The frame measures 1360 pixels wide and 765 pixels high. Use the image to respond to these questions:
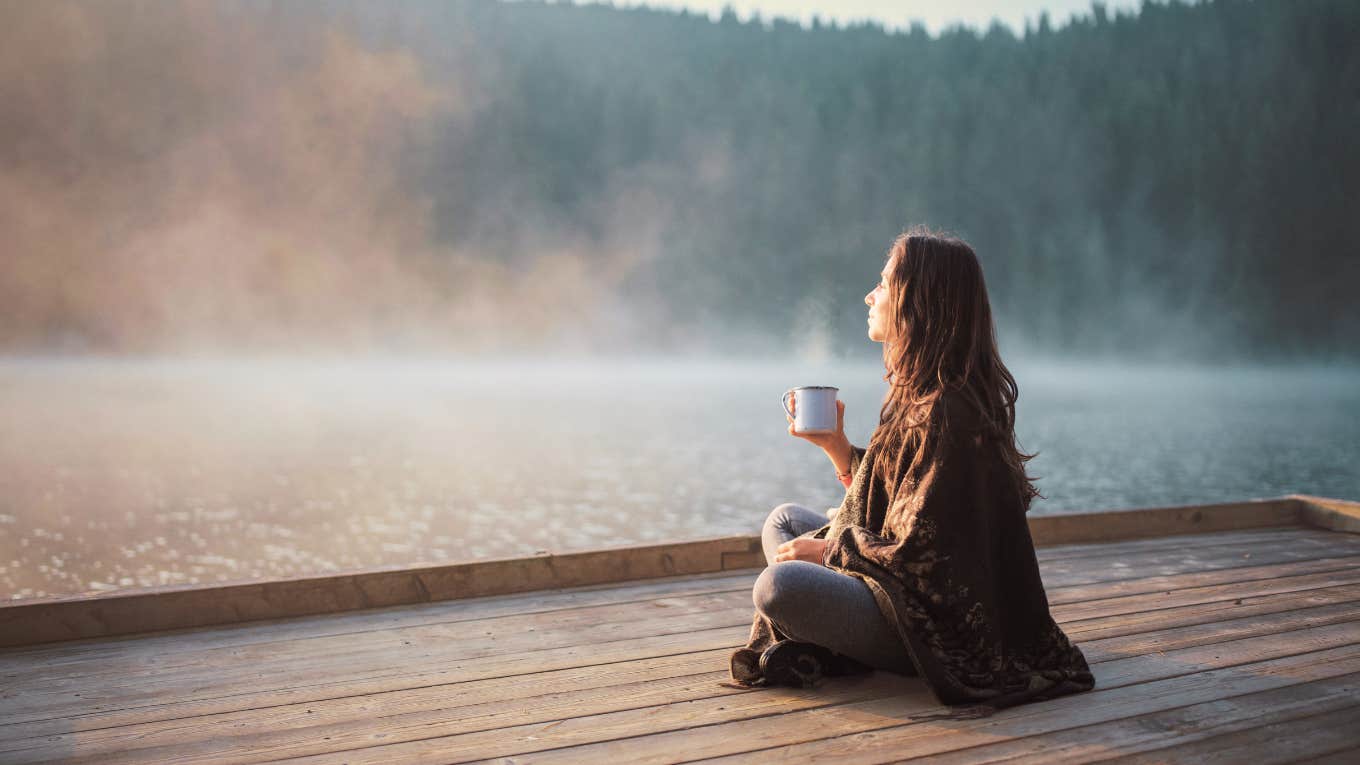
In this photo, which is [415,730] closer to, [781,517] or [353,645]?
[353,645]

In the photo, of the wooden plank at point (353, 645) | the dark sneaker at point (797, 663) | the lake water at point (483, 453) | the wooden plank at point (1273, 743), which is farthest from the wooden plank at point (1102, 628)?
the lake water at point (483, 453)

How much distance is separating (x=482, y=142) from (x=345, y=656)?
4748 cm

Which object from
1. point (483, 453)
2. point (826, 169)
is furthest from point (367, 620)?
point (826, 169)

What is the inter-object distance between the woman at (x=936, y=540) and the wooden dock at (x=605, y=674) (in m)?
0.08

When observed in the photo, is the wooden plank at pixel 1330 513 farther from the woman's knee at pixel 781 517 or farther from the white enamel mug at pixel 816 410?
the white enamel mug at pixel 816 410

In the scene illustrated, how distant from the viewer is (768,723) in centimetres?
163

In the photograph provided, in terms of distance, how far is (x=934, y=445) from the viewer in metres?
1.66

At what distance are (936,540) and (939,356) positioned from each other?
0.32 meters

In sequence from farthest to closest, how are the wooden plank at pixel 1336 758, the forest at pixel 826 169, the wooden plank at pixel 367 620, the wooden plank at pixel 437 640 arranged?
the forest at pixel 826 169 < the wooden plank at pixel 367 620 < the wooden plank at pixel 437 640 < the wooden plank at pixel 1336 758

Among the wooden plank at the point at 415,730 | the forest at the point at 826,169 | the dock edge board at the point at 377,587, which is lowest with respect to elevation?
the wooden plank at the point at 415,730

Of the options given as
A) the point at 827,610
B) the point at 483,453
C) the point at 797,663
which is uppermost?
the point at 827,610

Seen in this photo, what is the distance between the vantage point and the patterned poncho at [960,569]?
1.65 m

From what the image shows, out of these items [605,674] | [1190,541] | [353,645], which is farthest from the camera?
[1190,541]

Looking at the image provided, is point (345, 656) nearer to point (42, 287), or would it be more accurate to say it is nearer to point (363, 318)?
point (42, 287)
